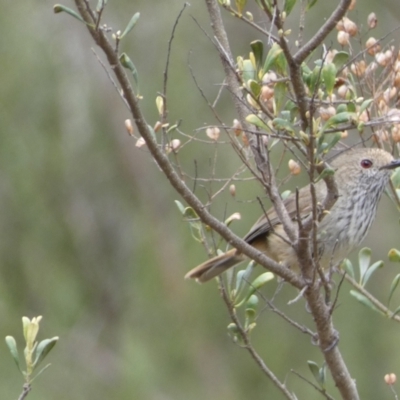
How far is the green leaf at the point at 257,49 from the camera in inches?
109

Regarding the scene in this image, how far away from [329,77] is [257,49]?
0.29 meters

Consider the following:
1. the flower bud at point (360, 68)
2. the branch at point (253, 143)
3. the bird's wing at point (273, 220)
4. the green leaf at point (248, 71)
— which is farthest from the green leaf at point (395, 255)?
the bird's wing at point (273, 220)

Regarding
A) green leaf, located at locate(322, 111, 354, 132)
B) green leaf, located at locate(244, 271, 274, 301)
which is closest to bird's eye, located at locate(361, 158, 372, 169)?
green leaf, located at locate(244, 271, 274, 301)

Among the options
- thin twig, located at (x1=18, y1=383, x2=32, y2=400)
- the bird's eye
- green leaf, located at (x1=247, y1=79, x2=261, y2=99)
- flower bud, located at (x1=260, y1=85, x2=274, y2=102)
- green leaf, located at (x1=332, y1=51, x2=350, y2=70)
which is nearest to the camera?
thin twig, located at (x1=18, y1=383, x2=32, y2=400)

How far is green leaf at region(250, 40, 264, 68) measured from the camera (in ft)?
9.10

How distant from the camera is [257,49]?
2.80m

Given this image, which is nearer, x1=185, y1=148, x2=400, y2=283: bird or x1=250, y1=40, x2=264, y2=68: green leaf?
x1=250, y1=40, x2=264, y2=68: green leaf

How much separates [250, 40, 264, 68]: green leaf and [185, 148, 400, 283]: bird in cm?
144

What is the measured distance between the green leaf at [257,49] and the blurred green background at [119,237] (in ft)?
12.7

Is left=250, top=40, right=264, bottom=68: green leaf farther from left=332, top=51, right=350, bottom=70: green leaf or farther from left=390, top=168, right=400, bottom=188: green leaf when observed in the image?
left=390, top=168, right=400, bottom=188: green leaf

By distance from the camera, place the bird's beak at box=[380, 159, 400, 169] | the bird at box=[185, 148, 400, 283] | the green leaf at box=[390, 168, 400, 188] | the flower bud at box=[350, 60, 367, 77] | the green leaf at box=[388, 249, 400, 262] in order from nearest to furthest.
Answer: the green leaf at box=[388, 249, 400, 262] < the flower bud at box=[350, 60, 367, 77] < the green leaf at box=[390, 168, 400, 188] < the bird's beak at box=[380, 159, 400, 169] < the bird at box=[185, 148, 400, 283]

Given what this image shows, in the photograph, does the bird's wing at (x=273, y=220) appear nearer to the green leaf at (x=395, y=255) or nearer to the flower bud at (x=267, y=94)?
the green leaf at (x=395, y=255)

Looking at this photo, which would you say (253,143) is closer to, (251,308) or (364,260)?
(251,308)

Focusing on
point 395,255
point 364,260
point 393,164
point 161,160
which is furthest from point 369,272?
point 161,160
